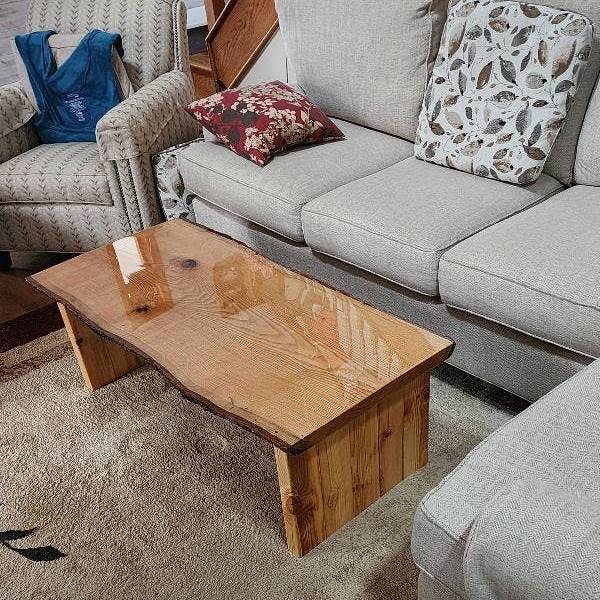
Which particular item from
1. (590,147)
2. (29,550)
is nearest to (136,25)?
(590,147)

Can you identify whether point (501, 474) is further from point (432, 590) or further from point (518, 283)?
point (518, 283)

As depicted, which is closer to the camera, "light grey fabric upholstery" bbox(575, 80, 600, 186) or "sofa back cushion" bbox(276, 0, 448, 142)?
"light grey fabric upholstery" bbox(575, 80, 600, 186)

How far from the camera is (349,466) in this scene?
1.62 meters

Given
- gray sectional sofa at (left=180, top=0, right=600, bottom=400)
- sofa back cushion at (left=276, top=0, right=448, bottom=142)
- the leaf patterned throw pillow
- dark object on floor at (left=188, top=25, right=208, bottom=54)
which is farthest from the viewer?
dark object on floor at (left=188, top=25, right=208, bottom=54)

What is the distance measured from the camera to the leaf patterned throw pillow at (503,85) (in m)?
2.11

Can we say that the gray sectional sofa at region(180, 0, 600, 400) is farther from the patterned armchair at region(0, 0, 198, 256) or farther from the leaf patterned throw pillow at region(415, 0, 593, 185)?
the patterned armchair at region(0, 0, 198, 256)

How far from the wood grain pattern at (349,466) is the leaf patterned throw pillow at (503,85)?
89 cm

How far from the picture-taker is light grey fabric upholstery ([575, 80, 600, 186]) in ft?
7.02

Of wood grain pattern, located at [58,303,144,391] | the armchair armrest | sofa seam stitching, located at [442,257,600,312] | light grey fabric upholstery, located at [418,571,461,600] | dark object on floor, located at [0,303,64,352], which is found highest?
the armchair armrest

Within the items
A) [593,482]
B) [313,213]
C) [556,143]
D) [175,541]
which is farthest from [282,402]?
[556,143]

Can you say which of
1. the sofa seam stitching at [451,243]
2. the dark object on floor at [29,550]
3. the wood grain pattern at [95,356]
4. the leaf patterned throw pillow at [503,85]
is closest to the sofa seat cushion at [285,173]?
the sofa seam stitching at [451,243]

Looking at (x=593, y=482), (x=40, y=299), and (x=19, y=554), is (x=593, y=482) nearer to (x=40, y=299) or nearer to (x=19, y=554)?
(x=19, y=554)

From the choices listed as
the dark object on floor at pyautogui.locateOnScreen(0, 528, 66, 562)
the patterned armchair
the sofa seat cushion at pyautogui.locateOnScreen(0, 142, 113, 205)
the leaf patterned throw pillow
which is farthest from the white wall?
the dark object on floor at pyautogui.locateOnScreen(0, 528, 66, 562)

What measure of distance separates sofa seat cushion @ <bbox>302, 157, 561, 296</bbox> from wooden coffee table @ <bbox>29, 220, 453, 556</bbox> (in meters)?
0.28
